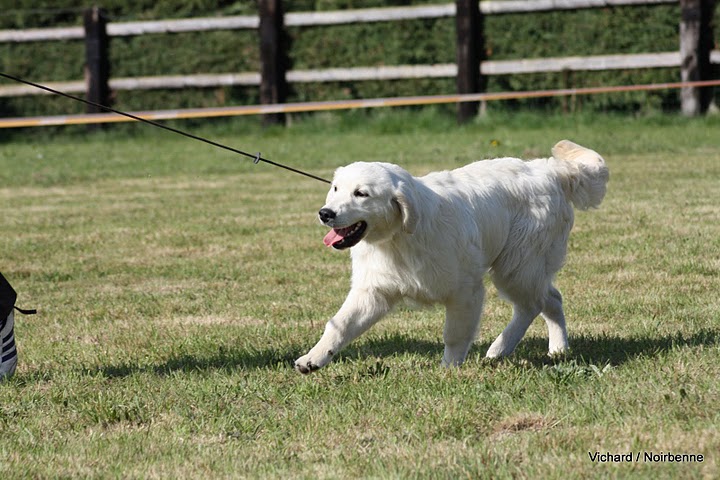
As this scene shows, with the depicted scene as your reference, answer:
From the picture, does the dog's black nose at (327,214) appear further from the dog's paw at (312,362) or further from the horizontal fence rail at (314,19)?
the horizontal fence rail at (314,19)

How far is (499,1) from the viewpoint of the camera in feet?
61.7

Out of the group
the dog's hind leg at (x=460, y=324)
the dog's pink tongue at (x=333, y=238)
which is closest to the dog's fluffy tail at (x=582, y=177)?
the dog's hind leg at (x=460, y=324)

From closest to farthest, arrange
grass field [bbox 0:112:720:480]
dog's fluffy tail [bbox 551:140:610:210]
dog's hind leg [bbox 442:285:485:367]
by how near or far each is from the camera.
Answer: grass field [bbox 0:112:720:480] → dog's hind leg [bbox 442:285:485:367] → dog's fluffy tail [bbox 551:140:610:210]

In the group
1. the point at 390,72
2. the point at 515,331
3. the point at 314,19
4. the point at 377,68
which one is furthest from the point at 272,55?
the point at 515,331

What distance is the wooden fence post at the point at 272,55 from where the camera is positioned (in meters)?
20.1

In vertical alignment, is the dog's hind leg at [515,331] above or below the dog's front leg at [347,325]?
below

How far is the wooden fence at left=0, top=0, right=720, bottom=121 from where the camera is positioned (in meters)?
17.4

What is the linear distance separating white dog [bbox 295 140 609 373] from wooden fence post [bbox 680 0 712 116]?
12.0 m

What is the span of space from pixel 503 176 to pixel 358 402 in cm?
173

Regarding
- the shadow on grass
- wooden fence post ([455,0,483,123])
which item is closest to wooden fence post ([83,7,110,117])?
wooden fence post ([455,0,483,123])

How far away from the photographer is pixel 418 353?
19.3 ft

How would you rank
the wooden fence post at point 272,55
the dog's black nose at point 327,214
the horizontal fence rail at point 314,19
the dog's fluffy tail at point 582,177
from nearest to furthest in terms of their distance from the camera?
the dog's black nose at point 327,214 → the dog's fluffy tail at point 582,177 → the horizontal fence rail at point 314,19 → the wooden fence post at point 272,55

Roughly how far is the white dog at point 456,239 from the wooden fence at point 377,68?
12175 mm

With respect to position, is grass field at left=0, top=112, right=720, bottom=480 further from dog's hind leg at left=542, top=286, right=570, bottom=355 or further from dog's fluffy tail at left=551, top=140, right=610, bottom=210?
dog's fluffy tail at left=551, top=140, right=610, bottom=210
